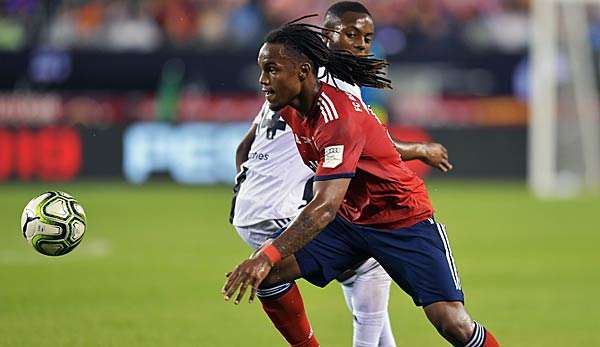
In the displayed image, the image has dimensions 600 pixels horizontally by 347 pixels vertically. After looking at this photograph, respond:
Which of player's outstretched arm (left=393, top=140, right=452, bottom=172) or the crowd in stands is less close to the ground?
the crowd in stands

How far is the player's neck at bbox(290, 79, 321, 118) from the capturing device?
6.28 metres

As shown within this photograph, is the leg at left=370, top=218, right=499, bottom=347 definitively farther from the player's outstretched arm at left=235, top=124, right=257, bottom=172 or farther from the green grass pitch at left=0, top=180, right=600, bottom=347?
the green grass pitch at left=0, top=180, right=600, bottom=347

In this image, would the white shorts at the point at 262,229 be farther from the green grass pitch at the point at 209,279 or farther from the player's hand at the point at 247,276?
the player's hand at the point at 247,276

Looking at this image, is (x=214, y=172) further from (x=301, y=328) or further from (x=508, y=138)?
(x=301, y=328)

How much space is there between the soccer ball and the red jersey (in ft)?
4.67

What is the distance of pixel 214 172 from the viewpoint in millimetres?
21516

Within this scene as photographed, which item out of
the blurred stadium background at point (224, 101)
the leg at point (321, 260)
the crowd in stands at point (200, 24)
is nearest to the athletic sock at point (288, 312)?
the leg at point (321, 260)

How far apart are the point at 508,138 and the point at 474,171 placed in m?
0.89

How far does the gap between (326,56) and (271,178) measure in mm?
1337

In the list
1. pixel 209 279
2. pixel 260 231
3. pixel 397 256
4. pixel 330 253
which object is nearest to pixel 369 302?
pixel 330 253

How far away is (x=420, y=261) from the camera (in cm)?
647

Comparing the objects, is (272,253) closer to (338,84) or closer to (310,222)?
(310,222)

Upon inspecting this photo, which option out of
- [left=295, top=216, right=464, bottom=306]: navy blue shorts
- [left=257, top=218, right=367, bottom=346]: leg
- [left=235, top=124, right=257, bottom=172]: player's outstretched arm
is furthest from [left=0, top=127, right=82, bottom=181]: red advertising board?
[left=295, top=216, right=464, bottom=306]: navy blue shorts

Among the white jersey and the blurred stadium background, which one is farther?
the blurred stadium background
